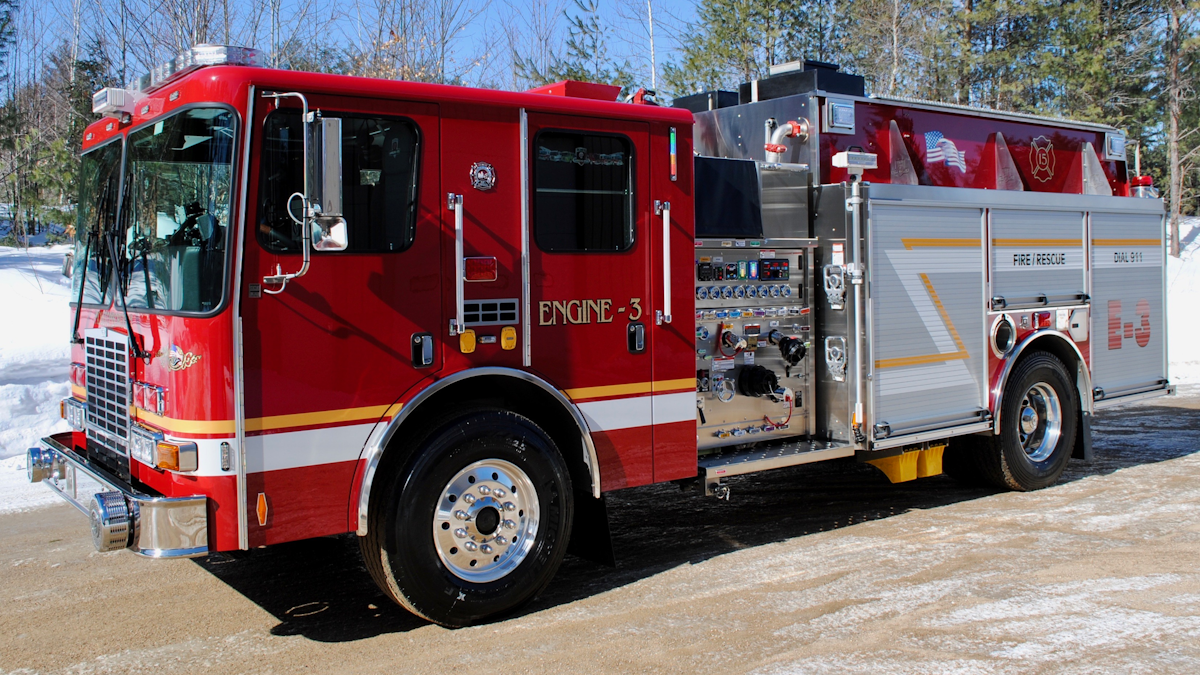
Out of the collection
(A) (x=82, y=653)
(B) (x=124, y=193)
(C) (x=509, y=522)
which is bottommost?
(A) (x=82, y=653)

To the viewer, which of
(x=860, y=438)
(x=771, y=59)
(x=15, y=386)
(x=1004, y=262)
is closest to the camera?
(x=860, y=438)

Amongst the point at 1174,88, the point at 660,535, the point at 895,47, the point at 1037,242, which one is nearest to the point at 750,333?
the point at 660,535

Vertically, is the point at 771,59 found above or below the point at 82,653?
above

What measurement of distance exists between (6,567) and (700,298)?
4.32m

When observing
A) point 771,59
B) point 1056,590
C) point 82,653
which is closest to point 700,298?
point 1056,590

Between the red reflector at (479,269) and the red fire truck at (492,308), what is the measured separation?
18 mm

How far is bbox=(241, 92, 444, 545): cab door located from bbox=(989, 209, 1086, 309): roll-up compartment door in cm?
447

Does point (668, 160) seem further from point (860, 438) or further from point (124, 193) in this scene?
point (124, 193)

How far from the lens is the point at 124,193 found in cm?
490

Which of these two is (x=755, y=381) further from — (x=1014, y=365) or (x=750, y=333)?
(x=1014, y=365)

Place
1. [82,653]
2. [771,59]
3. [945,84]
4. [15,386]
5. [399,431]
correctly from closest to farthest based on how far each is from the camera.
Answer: [82,653], [399,431], [15,386], [771,59], [945,84]

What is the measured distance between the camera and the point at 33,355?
10.7 metres

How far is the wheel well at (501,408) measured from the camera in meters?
4.69

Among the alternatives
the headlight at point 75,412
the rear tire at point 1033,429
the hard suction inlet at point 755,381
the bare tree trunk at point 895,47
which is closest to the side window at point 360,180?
the headlight at point 75,412
